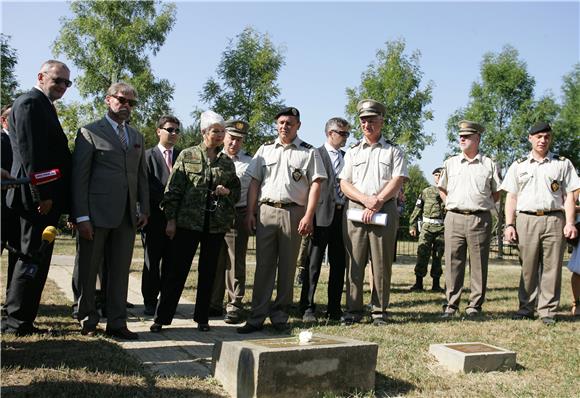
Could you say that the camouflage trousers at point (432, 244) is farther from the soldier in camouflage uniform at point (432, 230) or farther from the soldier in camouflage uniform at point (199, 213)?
the soldier in camouflage uniform at point (199, 213)

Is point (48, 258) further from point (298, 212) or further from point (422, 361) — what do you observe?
point (422, 361)

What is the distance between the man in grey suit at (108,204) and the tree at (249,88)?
15.5m

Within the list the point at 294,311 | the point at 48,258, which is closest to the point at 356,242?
the point at 294,311

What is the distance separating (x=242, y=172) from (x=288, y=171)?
4.26 ft

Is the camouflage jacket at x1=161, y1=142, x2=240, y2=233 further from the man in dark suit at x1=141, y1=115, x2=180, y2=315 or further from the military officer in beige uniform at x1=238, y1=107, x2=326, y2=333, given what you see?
the man in dark suit at x1=141, y1=115, x2=180, y2=315

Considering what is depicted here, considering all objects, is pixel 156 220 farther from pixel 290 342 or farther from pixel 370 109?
pixel 290 342

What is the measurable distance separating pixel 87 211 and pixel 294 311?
2831mm

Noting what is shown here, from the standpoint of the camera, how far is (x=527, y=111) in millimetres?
23875

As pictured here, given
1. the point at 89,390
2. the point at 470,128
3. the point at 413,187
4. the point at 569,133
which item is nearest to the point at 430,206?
the point at 470,128

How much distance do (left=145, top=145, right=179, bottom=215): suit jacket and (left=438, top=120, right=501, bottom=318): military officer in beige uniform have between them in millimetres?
3448

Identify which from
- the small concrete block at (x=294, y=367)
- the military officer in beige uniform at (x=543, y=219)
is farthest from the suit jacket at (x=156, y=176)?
the military officer in beige uniform at (x=543, y=219)

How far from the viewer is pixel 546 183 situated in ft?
21.5

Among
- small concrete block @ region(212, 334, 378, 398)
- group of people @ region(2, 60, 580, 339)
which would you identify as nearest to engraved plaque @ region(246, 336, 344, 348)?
small concrete block @ region(212, 334, 378, 398)

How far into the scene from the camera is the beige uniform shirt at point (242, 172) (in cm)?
600
